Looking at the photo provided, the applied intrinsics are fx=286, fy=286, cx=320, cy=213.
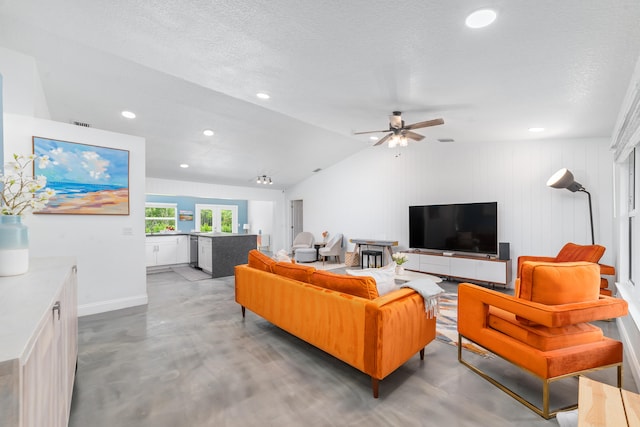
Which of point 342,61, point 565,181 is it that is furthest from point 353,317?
point 565,181

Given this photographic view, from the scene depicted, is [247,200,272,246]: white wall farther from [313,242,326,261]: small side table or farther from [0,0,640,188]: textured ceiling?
[0,0,640,188]: textured ceiling

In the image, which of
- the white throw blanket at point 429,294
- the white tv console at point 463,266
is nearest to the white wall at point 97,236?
the white throw blanket at point 429,294

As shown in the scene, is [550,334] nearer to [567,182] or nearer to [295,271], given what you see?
[295,271]

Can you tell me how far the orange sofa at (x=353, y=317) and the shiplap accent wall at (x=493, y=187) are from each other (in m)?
3.58

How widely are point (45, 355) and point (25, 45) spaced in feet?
12.2

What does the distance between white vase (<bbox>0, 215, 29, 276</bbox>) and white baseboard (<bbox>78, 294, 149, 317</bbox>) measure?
2651 millimetres

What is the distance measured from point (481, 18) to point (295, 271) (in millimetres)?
2412

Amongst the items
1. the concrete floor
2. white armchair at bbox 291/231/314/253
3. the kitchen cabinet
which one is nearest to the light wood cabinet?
the concrete floor

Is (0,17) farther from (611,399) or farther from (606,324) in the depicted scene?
(606,324)

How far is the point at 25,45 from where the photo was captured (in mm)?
3047

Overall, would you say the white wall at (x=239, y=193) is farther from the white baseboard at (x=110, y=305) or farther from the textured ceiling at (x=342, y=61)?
the white baseboard at (x=110, y=305)

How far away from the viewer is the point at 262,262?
3.31 m

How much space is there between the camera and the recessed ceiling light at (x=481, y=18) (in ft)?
5.71

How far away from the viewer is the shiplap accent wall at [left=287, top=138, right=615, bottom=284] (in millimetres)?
4355
